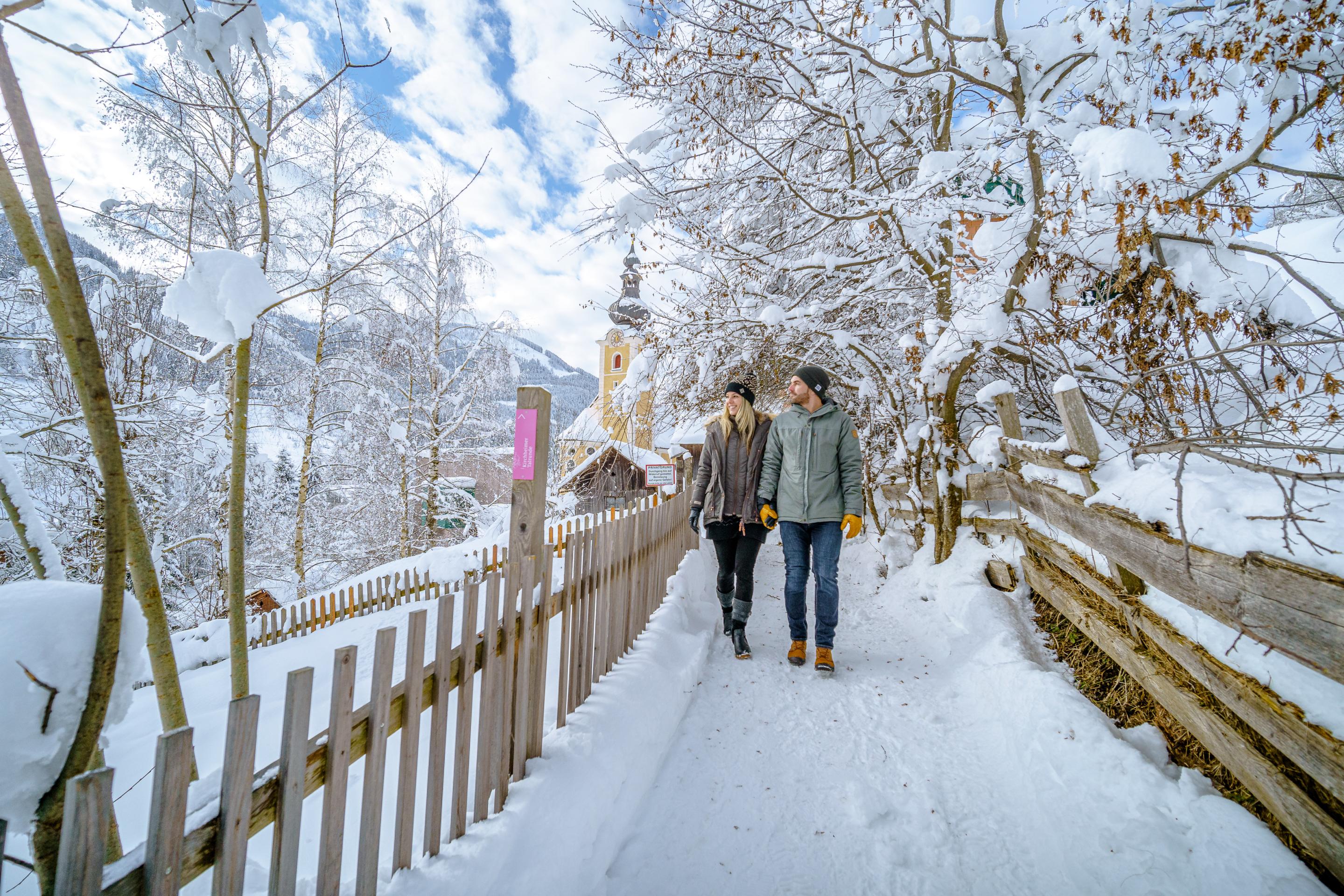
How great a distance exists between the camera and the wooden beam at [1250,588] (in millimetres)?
1330

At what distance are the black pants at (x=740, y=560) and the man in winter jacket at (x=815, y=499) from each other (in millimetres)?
248

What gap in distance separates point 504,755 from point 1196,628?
279 cm

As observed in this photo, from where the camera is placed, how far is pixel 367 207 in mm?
10469

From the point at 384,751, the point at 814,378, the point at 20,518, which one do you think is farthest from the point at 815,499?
the point at 20,518

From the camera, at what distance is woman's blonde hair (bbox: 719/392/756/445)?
3863 mm

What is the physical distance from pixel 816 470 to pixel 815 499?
19 centimetres

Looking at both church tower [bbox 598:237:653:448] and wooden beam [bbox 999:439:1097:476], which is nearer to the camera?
wooden beam [bbox 999:439:1097:476]

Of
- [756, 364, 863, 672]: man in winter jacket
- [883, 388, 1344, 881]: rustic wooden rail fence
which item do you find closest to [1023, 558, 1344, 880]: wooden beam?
[883, 388, 1344, 881]: rustic wooden rail fence

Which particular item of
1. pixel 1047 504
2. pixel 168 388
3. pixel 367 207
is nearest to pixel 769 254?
pixel 1047 504

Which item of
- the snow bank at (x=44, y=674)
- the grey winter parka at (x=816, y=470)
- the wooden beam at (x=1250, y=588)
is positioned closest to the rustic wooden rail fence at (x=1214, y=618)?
the wooden beam at (x=1250, y=588)

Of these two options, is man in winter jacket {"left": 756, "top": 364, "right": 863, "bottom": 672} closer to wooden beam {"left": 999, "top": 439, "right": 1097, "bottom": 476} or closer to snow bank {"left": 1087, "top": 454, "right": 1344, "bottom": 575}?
wooden beam {"left": 999, "top": 439, "right": 1097, "bottom": 476}

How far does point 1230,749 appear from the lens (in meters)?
1.76

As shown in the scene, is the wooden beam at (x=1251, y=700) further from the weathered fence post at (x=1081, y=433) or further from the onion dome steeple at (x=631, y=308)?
the onion dome steeple at (x=631, y=308)

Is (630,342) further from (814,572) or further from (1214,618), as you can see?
(1214,618)
